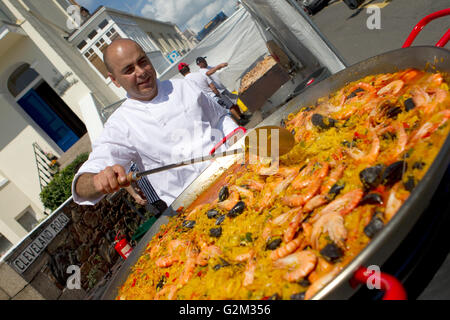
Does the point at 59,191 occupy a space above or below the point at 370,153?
above

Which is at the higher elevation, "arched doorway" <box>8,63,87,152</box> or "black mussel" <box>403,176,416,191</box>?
"arched doorway" <box>8,63,87,152</box>

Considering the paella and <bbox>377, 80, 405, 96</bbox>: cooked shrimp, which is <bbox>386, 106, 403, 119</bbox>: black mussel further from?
<bbox>377, 80, 405, 96</bbox>: cooked shrimp

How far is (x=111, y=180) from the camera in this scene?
7.03ft

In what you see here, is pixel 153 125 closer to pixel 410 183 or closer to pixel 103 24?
pixel 410 183

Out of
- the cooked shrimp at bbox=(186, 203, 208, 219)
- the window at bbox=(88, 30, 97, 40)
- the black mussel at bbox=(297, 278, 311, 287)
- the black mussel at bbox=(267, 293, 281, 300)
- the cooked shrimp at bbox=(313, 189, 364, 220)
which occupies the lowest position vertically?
the black mussel at bbox=(297, 278, 311, 287)

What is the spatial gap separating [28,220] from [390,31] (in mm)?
16711

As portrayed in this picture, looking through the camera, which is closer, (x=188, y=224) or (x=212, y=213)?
(x=212, y=213)

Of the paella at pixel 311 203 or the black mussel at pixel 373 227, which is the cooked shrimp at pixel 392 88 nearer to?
the paella at pixel 311 203

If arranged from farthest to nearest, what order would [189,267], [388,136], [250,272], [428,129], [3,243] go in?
[3,243], [189,267], [388,136], [250,272], [428,129]

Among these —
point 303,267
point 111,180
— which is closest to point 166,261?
point 111,180

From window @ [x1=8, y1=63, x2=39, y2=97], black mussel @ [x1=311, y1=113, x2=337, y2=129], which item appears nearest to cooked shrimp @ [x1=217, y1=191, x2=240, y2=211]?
black mussel @ [x1=311, y1=113, x2=337, y2=129]

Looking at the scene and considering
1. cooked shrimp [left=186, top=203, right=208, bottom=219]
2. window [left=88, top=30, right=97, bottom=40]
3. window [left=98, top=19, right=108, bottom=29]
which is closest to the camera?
cooked shrimp [left=186, top=203, right=208, bottom=219]

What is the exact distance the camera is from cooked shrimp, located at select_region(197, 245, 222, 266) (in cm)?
188

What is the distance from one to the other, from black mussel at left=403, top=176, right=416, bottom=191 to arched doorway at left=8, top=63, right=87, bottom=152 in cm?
1830
